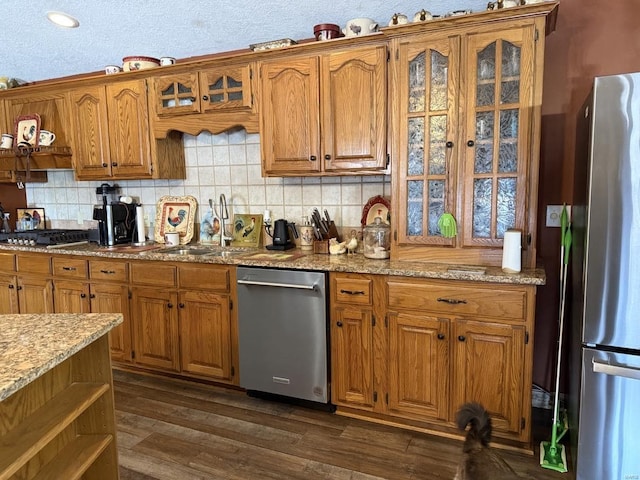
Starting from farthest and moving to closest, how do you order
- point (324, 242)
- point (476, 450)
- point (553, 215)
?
point (324, 242) < point (553, 215) < point (476, 450)

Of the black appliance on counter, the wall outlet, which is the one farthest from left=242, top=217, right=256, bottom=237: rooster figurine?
the wall outlet

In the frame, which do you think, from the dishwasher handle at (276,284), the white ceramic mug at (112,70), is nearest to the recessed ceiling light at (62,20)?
the white ceramic mug at (112,70)

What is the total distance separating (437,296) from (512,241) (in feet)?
1.51

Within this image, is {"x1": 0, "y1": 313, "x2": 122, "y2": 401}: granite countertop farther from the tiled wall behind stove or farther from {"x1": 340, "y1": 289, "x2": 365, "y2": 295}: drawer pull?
the tiled wall behind stove

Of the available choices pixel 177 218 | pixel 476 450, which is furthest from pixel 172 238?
pixel 476 450

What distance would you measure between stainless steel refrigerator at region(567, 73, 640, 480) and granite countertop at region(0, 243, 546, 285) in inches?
12.7

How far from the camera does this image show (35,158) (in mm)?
3762

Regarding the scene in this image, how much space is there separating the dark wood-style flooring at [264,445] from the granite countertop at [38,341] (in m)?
0.96

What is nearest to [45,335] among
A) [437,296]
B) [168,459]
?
[168,459]

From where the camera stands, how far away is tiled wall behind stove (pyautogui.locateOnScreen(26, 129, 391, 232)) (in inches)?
118

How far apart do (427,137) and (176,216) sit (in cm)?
219

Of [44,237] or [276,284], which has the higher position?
[44,237]

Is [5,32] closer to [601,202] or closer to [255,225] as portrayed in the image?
[255,225]

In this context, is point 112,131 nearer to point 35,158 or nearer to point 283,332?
point 35,158
